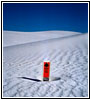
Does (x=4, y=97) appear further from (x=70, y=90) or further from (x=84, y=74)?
(x=84, y=74)

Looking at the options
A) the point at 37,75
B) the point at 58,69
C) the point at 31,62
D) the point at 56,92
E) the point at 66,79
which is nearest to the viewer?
the point at 56,92

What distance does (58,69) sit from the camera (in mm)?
3975

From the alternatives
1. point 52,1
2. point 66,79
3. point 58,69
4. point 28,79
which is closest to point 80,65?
point 58,69

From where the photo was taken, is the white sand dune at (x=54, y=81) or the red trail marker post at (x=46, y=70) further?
the red trail marker post at (x=46, y=70)

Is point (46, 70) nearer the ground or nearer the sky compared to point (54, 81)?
nearer the sky

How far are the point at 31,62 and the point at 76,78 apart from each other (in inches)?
71.9

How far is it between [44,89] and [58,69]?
1174 millimetres

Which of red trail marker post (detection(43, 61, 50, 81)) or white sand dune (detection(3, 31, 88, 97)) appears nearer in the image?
white sand dune (detection(3, 31, 88, 97))

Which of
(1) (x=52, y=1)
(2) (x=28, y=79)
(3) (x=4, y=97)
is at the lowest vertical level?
(3) (x=4, y=97)

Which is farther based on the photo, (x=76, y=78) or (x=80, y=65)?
(x=80, y=65)

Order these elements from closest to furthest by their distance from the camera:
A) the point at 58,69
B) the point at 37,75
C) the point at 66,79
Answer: the point at 66,79 → the point at 37,75 → the point at 58,69

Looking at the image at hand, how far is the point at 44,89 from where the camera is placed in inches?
114

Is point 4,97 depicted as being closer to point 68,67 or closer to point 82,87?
point 82,87

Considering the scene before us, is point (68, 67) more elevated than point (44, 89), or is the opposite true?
point (68, 67)
